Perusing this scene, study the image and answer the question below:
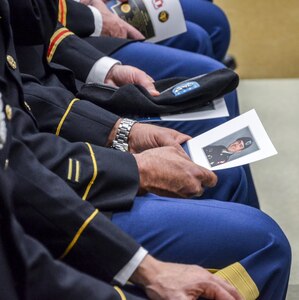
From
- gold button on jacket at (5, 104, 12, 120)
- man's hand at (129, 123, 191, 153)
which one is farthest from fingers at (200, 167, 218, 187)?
gold button on jacket at (5, 104, 12, 120)

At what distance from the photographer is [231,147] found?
122cm

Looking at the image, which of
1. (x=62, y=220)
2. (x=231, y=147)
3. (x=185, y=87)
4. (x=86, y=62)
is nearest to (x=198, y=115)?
(x=185, y=87)

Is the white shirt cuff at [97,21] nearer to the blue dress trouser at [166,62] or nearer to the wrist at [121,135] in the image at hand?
the blue dress trouser at [166,62]

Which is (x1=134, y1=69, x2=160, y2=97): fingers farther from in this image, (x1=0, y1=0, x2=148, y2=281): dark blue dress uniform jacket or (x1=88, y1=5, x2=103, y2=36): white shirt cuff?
(x1=0, y1=0, x2=148, y2=281): dark blue dress uniform jacket

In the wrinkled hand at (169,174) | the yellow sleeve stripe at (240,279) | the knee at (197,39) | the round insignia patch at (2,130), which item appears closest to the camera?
the round insignia patch at (2,130)

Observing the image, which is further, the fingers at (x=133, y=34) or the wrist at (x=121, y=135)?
the fingers at (x=133, y=34)

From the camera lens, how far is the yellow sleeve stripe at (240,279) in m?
1.03

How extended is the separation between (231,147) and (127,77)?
1.11ft

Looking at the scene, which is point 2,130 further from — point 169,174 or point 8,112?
point 169,174

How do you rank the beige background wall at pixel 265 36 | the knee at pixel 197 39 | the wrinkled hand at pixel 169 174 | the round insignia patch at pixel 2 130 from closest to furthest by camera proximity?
1. the round insignia patch at pixel 2 130
2. the wrinkled hand at pixel 169 174
3. the knee at pixel 197 39
4. the beige background wall at pixel 265 36

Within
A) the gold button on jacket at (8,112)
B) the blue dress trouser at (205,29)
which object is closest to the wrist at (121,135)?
the gold button on jacket at (8,112)

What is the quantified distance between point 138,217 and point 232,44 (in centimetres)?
164

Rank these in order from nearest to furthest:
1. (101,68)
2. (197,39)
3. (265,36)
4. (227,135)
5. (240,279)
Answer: (240,279) → (227,135) → (101,68) → (197,39) → (265,36)

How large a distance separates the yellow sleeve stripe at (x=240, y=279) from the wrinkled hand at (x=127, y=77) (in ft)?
1.64
